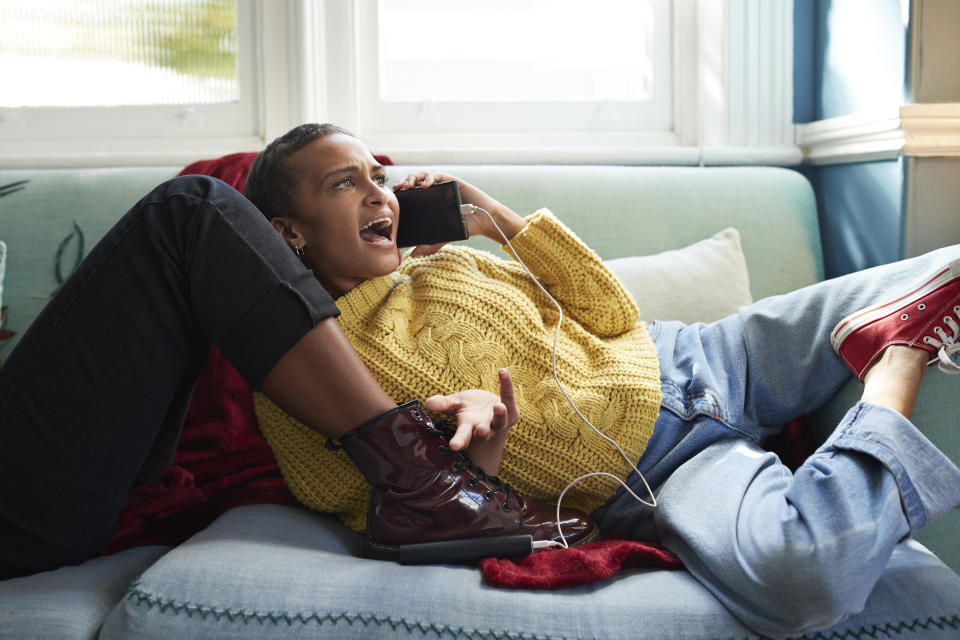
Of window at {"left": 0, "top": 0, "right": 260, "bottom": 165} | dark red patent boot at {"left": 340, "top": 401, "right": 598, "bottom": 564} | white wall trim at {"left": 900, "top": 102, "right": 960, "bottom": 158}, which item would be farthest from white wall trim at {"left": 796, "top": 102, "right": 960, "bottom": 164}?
window at {"left": 0, "top": 0, "right": 260, "bottom": 165}

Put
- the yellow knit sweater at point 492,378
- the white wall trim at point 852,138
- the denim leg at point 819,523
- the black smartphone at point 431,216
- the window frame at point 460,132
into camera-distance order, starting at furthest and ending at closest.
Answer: the window frame at point 460,132 < the white wall trim at point 852,138 < the black smartphone at point 431,216 < the yellow knit sweater at point 492,378 < the denim leg at point 819,523

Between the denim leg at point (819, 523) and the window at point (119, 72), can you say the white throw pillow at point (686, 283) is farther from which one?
the window at point (119, 72)

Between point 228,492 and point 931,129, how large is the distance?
1458mm

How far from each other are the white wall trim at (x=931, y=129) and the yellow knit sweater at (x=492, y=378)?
0.77 metres

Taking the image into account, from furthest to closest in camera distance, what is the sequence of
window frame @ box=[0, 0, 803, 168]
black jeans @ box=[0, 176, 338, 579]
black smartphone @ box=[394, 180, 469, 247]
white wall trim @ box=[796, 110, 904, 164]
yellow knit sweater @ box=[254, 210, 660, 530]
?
window frame @ box=[0, 0, 803, 168], white wall trim @ box=[796, 110, 904, 164], black smartphone @ box=[394, 180, 469, 247], yellow knit sweater @ box=[254, 210, 660, 530], black jeans @ box=[0, 176, 338, 579]

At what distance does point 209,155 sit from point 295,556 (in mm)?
1219

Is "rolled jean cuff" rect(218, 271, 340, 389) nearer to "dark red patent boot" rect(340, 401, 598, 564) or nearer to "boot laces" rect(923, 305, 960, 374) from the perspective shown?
"dark red patent boot" rect(340, 401, 598, 564)

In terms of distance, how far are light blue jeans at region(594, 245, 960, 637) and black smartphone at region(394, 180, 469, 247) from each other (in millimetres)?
388

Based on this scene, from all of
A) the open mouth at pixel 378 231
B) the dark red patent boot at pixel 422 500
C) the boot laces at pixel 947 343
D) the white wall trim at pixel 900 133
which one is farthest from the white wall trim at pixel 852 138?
the dark red patent boot at pixel 422 500

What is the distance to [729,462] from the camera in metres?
0.98

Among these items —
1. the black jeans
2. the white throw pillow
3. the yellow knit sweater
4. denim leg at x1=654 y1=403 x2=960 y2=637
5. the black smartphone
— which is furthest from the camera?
the white throw pillow

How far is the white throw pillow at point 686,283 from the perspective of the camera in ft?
4.50

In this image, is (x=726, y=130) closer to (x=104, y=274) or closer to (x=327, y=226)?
(x=327, y=226)

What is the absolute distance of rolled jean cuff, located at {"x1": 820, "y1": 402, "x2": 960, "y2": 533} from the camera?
31.4 inches
